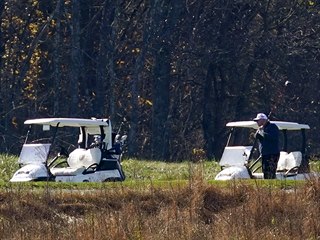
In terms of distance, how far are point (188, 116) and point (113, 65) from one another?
4.75 metres

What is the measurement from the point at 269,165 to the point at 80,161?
3.92m

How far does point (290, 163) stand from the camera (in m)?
28.3

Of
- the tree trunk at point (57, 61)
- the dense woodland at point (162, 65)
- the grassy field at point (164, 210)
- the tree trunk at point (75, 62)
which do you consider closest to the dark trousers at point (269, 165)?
the grassy field at point (164, 210)

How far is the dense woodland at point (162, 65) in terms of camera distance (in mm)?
45969

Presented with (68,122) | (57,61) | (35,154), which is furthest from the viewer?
(57,61)

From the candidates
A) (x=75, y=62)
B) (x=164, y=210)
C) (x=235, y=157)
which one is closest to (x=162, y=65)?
(x=75, y=62)

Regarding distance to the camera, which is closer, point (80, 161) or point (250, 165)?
point (80, 161)

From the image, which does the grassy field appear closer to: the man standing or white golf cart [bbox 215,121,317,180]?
white golf cart [bbox 215,121,317,180]

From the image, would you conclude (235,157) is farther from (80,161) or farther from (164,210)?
(164,210)

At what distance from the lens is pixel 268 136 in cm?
2720

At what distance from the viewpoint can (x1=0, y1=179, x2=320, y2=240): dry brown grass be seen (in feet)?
63.7

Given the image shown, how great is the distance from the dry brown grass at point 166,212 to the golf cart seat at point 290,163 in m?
4.79

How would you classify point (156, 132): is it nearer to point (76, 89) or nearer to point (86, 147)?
point (76, 89)

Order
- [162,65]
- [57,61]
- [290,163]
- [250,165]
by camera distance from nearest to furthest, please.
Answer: [250,165], [290,163], [57,61], [162,65]
